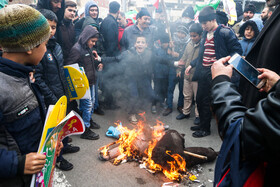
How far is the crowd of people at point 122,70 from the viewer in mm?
1274

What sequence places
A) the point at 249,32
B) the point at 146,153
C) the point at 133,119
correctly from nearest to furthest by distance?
the point at 146,153, the point at 249,32, the point at 133,119

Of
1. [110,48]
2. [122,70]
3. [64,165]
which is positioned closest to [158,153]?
[64,165]

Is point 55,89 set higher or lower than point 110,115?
higher

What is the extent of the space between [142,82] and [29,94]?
4.77m

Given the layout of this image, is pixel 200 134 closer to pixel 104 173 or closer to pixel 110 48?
pixel 104 173

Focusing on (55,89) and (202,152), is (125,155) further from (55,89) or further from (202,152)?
(55,89)

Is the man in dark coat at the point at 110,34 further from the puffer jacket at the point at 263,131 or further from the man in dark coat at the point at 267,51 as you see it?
the puffer jacket at the point at 263,131

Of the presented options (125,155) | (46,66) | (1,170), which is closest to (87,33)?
(46,66)

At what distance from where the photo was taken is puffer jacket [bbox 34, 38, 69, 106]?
3189 mm

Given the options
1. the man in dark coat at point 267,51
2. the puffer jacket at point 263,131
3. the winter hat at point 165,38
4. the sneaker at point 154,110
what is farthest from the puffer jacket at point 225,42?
the puffer jacket at point 263,131

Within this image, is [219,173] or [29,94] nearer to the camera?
[219,173]

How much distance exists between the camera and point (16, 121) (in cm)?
139

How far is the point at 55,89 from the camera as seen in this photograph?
3443 millimetres

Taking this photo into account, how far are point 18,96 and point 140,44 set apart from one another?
4.61m
